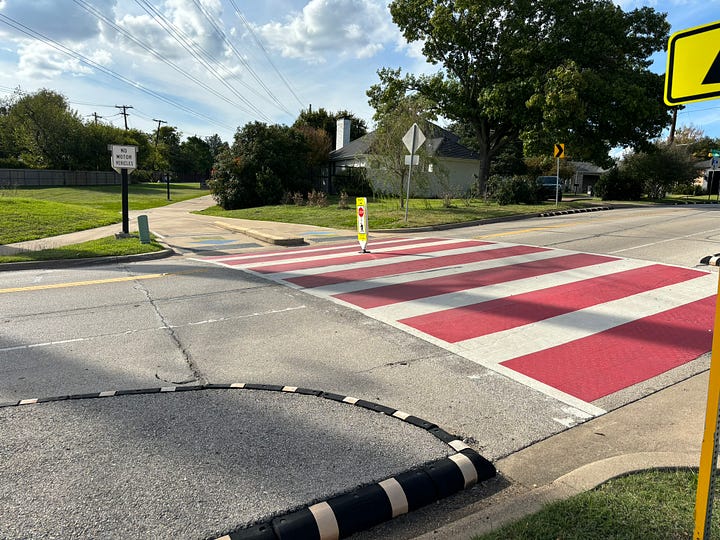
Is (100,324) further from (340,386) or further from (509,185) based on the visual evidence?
(509,185)

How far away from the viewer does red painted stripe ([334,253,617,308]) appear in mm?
7548

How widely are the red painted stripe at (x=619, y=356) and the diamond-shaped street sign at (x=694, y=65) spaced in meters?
2.85

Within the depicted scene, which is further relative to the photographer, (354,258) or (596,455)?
(354,258)

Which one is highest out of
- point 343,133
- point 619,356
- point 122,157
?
point 343,133

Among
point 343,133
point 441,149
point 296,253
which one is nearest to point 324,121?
point 343,133

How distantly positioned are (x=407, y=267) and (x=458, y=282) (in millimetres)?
1645

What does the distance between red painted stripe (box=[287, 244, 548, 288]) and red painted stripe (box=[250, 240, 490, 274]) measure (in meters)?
0.88

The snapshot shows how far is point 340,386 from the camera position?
14.3 ft

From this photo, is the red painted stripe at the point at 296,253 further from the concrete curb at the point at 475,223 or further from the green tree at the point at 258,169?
the green tree at the point at 258,169

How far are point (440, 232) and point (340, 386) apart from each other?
1266 centimetres

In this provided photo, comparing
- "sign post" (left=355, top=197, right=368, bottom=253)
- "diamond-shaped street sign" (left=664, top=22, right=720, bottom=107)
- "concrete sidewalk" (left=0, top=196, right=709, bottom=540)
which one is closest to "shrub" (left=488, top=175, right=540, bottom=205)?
"sign post" (left=355, top=197, right=368, bottom=253)

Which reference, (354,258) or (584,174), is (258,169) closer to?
(354,258)

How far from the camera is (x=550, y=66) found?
2662 cm

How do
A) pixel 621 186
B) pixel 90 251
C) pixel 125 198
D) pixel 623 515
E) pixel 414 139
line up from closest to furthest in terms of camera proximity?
1. pixel 623 515
2. pixel 90 251
3. pixel 125 198
4. pixel 414 139
5. pixel 621 186
